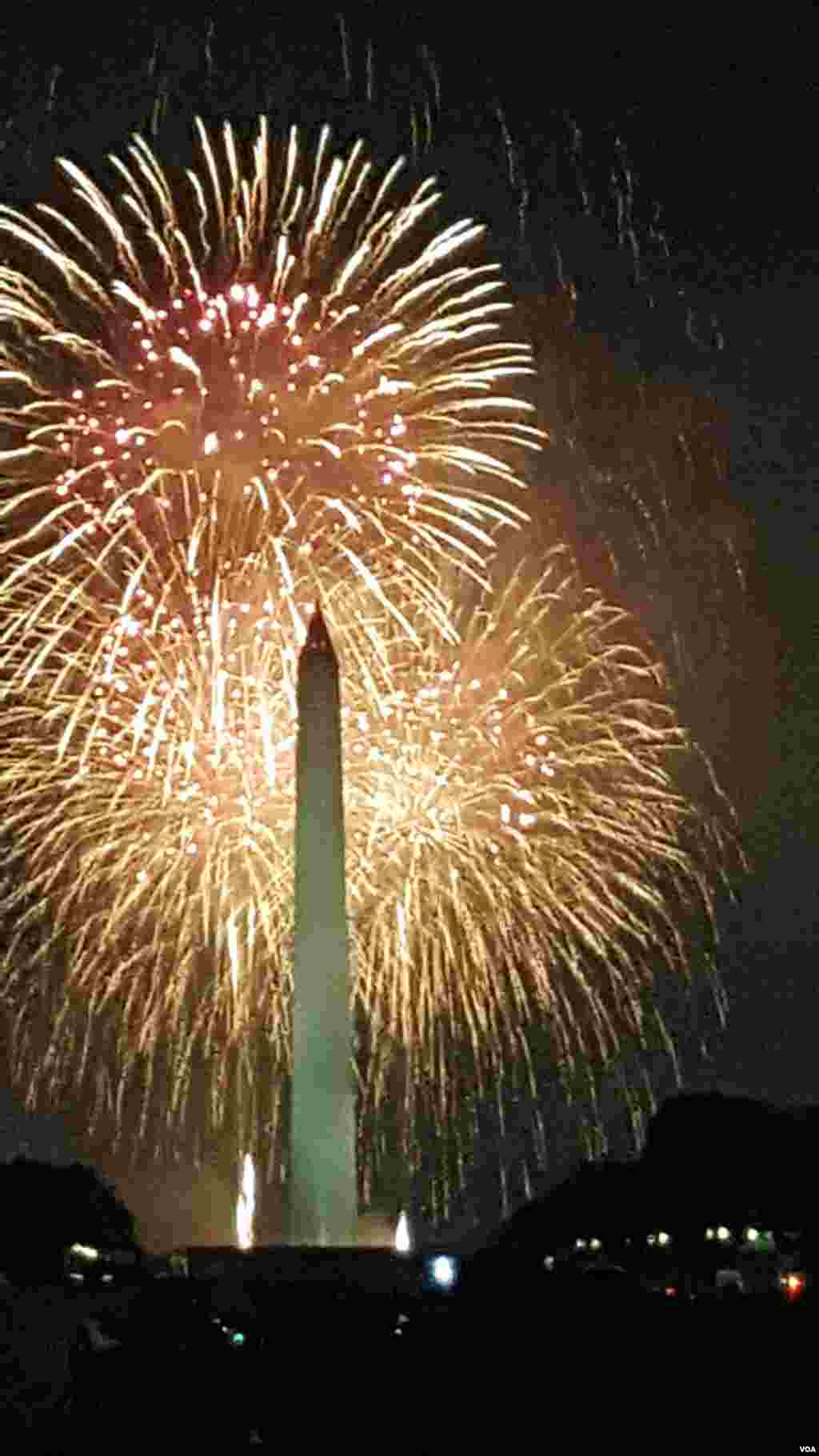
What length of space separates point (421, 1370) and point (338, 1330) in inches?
90.7

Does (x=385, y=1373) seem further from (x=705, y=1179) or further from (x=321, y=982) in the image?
(x=705, y=1179)

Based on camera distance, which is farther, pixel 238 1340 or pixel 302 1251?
pixel 302 1251

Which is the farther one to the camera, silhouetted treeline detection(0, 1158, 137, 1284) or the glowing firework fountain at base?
silhouetted treeline detection(0, 1158, 137, 1284)

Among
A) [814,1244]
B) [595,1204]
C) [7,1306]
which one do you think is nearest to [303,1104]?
[814,1244]

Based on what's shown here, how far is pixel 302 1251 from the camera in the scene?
141 feet

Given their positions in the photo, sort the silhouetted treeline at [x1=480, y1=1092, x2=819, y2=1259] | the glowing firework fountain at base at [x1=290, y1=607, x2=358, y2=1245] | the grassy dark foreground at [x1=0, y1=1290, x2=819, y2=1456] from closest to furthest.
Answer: the grassy dark foreground at [x1=0, y1=1290, x2=819, y2=1456] → the glowing firework fountain at base at [x1=290, y1=607, x2=358, y2=1245] → the silhouetted treeline at [x1=480, y1=1092, x2=819, y2=1259]

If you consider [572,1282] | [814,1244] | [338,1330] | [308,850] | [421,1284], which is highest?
[308,850]

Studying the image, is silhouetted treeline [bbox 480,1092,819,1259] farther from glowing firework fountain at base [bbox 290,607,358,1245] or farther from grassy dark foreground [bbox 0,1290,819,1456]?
grassy dark foreground [bbox 0,1290,819,1456]

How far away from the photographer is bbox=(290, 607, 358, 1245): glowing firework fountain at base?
44094mm

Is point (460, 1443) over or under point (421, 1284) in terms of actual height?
under

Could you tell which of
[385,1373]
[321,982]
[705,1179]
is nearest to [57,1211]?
[705,1179]

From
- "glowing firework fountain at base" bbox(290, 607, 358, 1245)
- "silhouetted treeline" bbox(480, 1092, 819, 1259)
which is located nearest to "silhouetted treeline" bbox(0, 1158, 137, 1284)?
"silhouetted treeline" bbox(480, 1092, 819, 1259)

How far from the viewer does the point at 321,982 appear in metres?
46.9

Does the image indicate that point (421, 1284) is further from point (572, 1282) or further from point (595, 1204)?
point (595, 1204)
